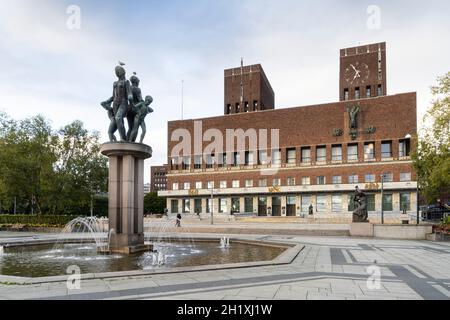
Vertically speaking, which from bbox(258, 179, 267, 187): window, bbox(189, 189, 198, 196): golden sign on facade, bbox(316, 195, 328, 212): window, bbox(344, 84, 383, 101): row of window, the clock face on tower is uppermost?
the clock face on tower

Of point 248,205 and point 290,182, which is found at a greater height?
point 290,182

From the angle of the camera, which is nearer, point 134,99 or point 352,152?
point 134,99

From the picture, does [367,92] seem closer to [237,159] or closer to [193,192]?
[237,159]

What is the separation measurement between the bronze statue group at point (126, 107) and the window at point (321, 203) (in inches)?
2159

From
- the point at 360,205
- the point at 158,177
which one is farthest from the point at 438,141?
the point at 158,177

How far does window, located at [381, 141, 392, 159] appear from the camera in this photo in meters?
65.4

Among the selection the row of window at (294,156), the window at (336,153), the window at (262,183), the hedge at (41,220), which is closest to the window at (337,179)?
the row of window at (294,156)

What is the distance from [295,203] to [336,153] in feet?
39.3

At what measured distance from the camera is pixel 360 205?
26.7 m

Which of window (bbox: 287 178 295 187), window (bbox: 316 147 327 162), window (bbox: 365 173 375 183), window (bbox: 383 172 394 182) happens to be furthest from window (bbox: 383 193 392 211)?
window (bbox: 287 178 295 187)

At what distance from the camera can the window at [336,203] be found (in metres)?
65.9

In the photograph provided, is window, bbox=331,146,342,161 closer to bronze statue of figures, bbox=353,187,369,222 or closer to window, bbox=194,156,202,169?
window, bbox=194,156,202,169

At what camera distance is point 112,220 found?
52.5 ft

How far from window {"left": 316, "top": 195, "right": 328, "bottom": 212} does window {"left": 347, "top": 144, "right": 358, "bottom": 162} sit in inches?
328
